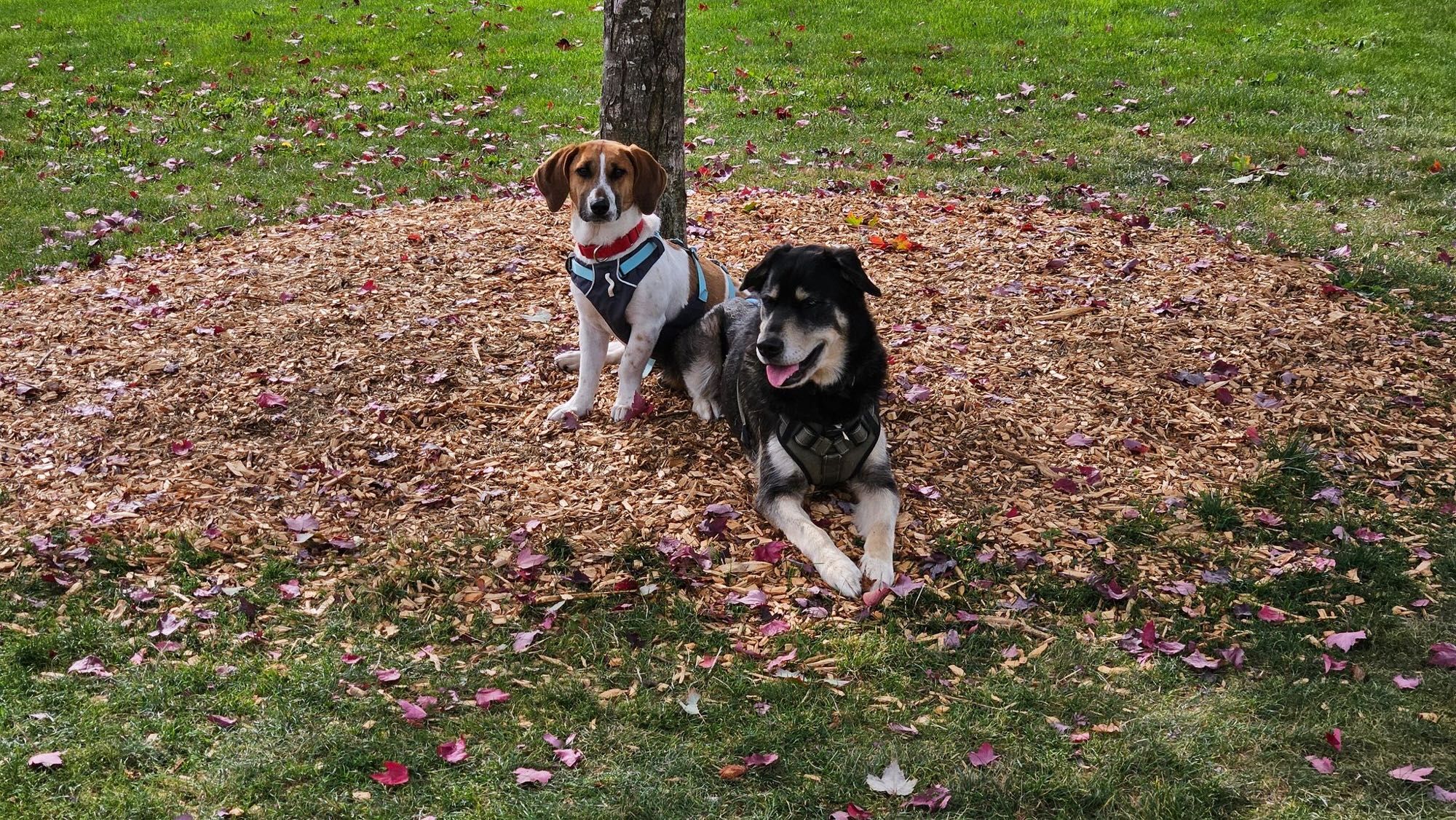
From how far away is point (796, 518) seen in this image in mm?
5090

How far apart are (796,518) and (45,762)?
310 centimetres

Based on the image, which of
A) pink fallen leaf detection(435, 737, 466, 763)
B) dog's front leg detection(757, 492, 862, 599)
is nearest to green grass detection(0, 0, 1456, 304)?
dog's front leg detection(757, 492, 862, 599)

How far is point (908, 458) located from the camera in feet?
19.1

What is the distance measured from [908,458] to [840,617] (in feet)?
4.65

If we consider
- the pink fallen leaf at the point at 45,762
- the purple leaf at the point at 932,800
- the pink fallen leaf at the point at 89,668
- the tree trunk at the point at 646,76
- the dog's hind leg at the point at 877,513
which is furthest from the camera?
the tree trunk at the point at 646,76

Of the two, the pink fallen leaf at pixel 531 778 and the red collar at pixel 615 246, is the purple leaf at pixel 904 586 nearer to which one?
the pink fallen leaf at pixel 531 778

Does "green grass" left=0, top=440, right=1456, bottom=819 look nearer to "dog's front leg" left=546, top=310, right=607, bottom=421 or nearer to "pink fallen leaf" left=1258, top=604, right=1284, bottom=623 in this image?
"pink fallen leaf" left=1258, top=604, right=1284, bottom=623

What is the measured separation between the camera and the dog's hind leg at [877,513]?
4867 mm

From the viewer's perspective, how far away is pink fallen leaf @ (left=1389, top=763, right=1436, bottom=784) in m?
3.67

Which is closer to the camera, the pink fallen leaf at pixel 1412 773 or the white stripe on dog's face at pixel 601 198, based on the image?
the pink fallen leaf at pixel 1412 773

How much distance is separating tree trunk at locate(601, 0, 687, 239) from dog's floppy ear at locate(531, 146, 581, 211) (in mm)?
1295

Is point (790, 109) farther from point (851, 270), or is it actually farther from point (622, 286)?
point (851, 270)

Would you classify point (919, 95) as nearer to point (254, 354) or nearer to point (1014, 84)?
point (1014, 84)

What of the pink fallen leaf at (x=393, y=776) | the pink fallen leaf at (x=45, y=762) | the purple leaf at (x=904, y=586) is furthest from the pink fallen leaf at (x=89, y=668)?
the purple leaf at (x=904, y=586)
